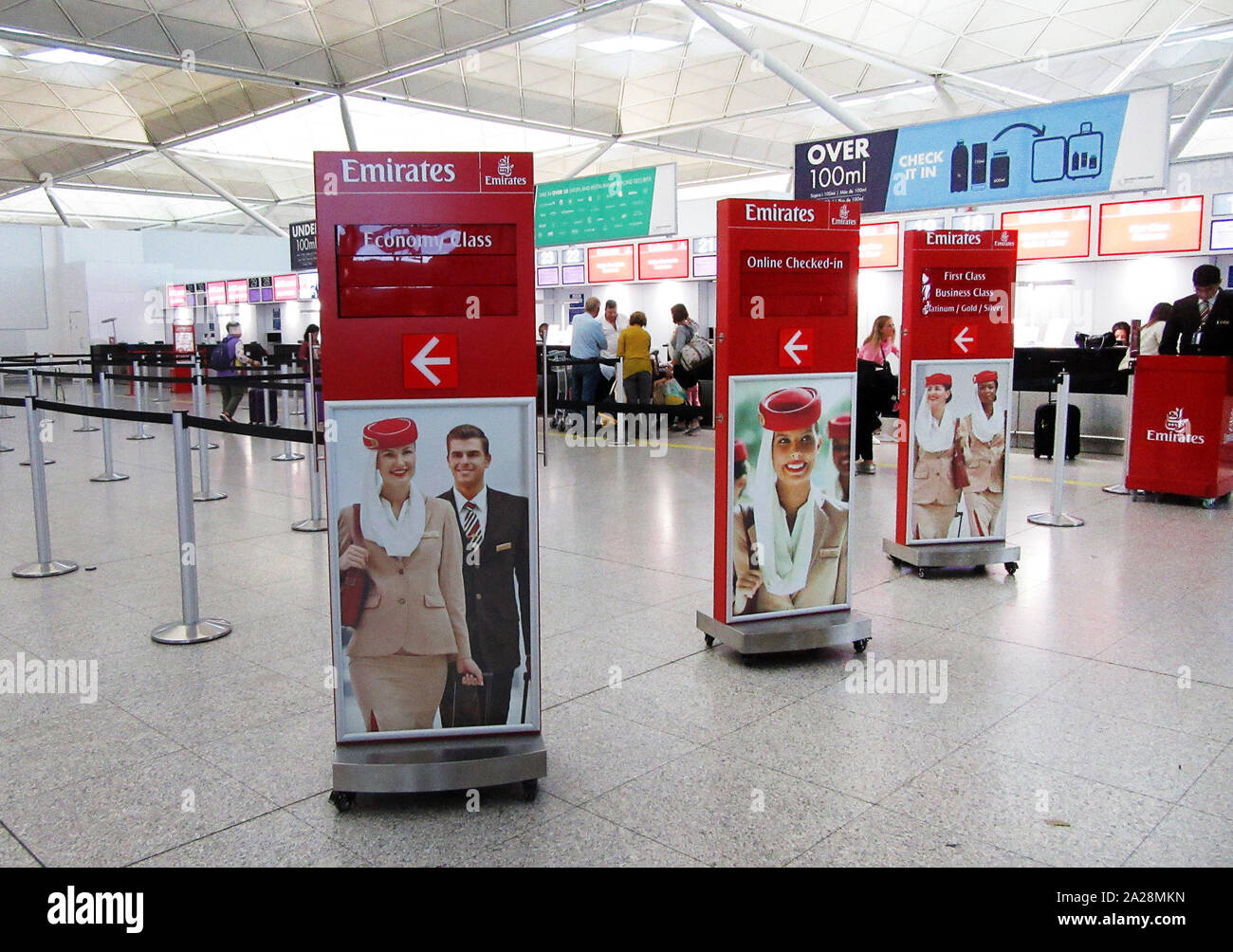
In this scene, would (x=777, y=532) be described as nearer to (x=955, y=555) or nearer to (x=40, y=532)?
(x=955, y=555)

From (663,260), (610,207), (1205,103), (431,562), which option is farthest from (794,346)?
(663,260)

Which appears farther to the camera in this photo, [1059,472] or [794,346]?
[1059,472]

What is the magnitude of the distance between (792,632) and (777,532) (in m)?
0.45

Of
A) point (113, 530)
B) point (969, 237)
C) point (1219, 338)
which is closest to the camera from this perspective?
point (969, 237)

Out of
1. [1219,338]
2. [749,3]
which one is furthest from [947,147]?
[749,3]

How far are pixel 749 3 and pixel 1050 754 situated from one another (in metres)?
14.8

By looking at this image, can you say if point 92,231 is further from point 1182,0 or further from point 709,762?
point 709,762

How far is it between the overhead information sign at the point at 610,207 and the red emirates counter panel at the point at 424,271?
11898mm

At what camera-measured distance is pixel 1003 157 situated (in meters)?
9.76

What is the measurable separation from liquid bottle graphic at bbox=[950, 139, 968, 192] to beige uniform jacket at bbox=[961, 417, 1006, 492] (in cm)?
529

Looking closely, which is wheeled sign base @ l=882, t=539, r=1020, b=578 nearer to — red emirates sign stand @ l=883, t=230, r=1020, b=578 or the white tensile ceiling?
red emirates sign stand @ l=883, t=230, r=1020, b=578

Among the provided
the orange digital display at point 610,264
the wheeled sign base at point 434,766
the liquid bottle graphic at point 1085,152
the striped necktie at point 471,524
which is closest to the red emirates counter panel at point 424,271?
the striped necktie at point 471,524

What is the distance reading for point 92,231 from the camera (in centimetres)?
3216

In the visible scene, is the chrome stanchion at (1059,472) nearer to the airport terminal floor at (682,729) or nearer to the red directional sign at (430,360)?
the airport terminal floor at (682,729)
